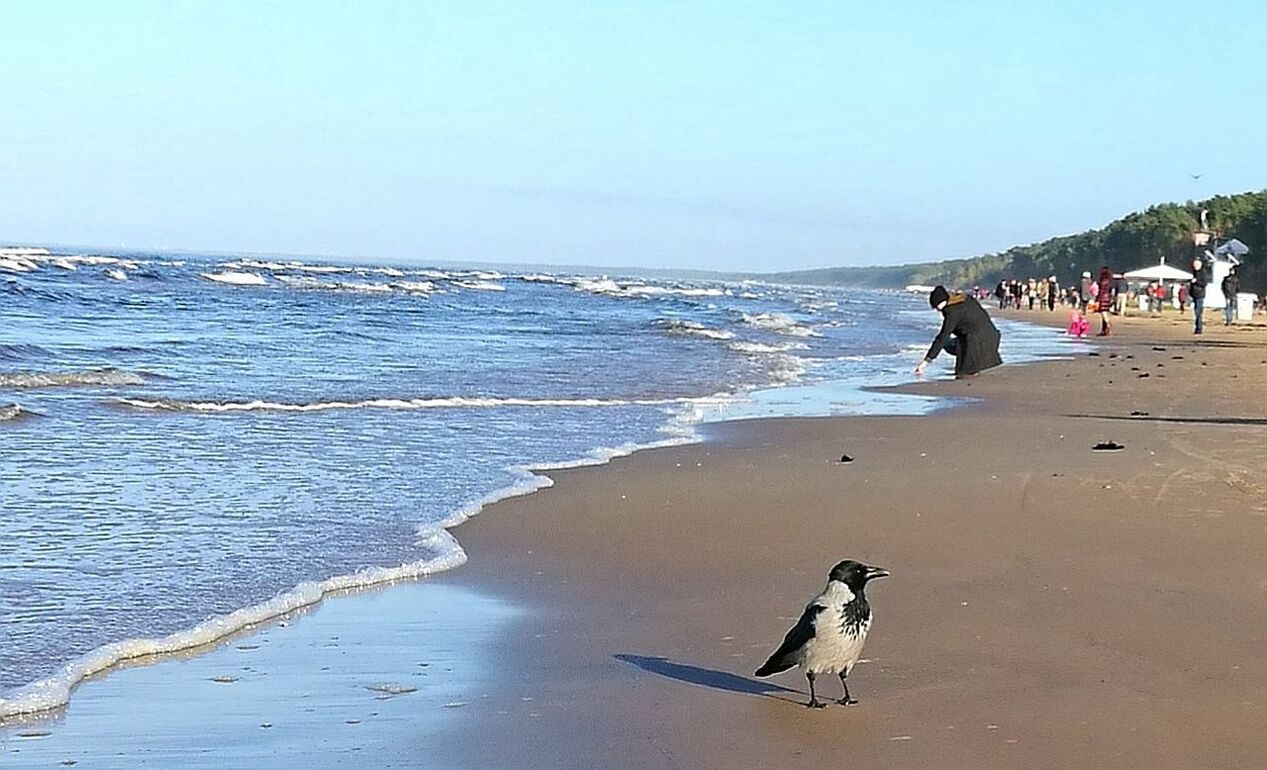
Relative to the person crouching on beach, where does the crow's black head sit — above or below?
below

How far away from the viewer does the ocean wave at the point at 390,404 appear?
14766mm

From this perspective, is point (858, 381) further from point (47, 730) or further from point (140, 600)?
point (47, 730)

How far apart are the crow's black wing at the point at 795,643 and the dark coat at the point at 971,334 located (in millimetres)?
9672

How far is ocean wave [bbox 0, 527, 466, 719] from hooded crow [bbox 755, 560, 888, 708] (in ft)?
7.23

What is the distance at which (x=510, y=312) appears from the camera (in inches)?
1767

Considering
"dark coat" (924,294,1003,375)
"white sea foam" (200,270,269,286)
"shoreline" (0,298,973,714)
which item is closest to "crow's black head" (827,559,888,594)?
"shoreline" (0,298,973,714)

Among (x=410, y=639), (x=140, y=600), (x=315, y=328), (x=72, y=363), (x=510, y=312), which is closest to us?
(x=410, y=639)

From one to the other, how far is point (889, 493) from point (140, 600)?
4549 mm

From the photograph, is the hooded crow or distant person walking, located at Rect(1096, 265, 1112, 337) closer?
the hooded crow

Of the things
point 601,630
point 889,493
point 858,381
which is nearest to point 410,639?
point 601,630

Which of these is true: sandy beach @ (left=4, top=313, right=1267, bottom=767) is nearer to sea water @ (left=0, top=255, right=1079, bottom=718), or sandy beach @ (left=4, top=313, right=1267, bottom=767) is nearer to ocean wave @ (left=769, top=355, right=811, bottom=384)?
sea water @ (left=0, top=255, right=1079, bottom=718)

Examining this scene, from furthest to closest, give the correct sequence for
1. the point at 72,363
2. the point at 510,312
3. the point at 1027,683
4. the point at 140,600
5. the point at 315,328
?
the point at 510,312
the point at 315,328
the point at 72,363
the point at 140,600
the point at 1027,683

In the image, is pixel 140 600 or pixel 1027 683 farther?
pixel 140 600

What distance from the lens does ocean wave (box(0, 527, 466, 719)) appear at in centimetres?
510
